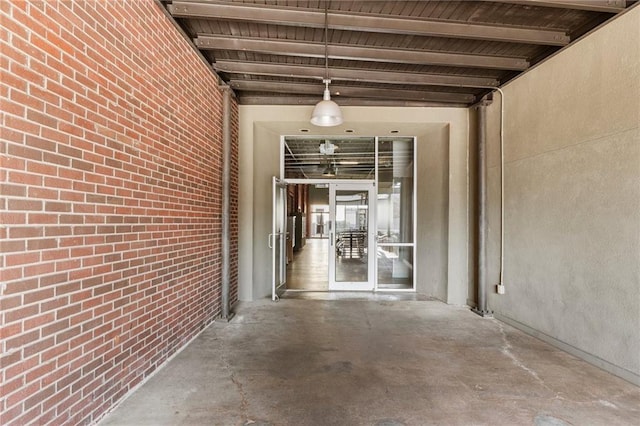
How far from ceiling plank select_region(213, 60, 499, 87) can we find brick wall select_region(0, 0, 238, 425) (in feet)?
2.62

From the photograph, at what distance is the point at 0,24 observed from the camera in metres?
1.51

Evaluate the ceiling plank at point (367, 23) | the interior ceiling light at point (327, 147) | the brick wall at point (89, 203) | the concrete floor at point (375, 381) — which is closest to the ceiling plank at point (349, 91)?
the brick wall at point (89, 203)

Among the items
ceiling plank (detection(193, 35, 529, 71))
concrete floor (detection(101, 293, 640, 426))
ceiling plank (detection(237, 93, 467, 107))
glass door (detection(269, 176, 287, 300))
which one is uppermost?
ceiling plank (detection(193, 35, 529, 71))

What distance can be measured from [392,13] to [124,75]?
2.51 m

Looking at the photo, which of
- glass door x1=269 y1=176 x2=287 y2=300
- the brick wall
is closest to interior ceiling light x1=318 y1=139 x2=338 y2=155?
glass door x1=269 y1=176 x2=287 y2=300

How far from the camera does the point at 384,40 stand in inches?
142

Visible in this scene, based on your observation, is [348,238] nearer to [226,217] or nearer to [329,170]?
[226,217]

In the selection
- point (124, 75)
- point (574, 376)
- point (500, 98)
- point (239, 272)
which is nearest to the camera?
point (124, 75)

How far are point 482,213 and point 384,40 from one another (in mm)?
2790

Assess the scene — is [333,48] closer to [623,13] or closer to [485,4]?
[485,4]

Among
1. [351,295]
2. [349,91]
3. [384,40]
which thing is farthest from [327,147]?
[384,40]

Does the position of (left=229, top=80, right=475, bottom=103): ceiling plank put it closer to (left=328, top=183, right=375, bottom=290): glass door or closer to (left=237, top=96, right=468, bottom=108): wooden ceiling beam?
(left=237, top=96, right=468, bottom=108): wooden ceiling beam

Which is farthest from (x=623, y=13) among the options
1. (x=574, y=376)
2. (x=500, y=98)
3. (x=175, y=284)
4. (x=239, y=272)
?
(x=239, y=272)

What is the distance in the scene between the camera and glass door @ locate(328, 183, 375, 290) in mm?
6098
